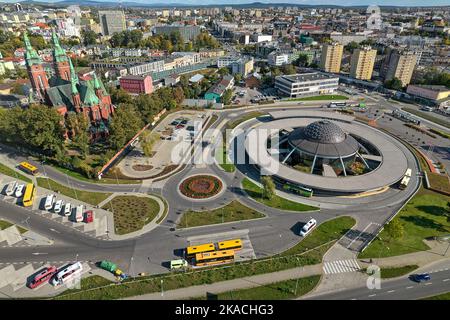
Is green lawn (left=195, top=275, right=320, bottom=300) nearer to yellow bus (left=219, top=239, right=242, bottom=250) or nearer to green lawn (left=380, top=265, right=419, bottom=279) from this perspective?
yellow bus (left=219, top=239, right=242, bottom=250)

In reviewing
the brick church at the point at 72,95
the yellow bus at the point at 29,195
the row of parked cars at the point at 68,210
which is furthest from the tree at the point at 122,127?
the row of parked cars at the point at 68,210

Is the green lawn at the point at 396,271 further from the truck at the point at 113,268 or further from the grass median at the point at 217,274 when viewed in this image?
the truck at the point at 113,268

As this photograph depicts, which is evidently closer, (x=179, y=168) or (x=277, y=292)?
(x=277, y=292)

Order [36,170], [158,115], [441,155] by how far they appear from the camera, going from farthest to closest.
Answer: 1. [158,115]
2. [441,155]
3. [36,170]

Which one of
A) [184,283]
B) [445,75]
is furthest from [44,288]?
[445,75]

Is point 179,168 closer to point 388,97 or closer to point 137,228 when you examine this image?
point 137,228

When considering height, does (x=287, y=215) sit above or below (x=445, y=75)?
below

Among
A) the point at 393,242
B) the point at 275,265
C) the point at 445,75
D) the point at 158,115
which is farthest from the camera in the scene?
the point at 445,75
